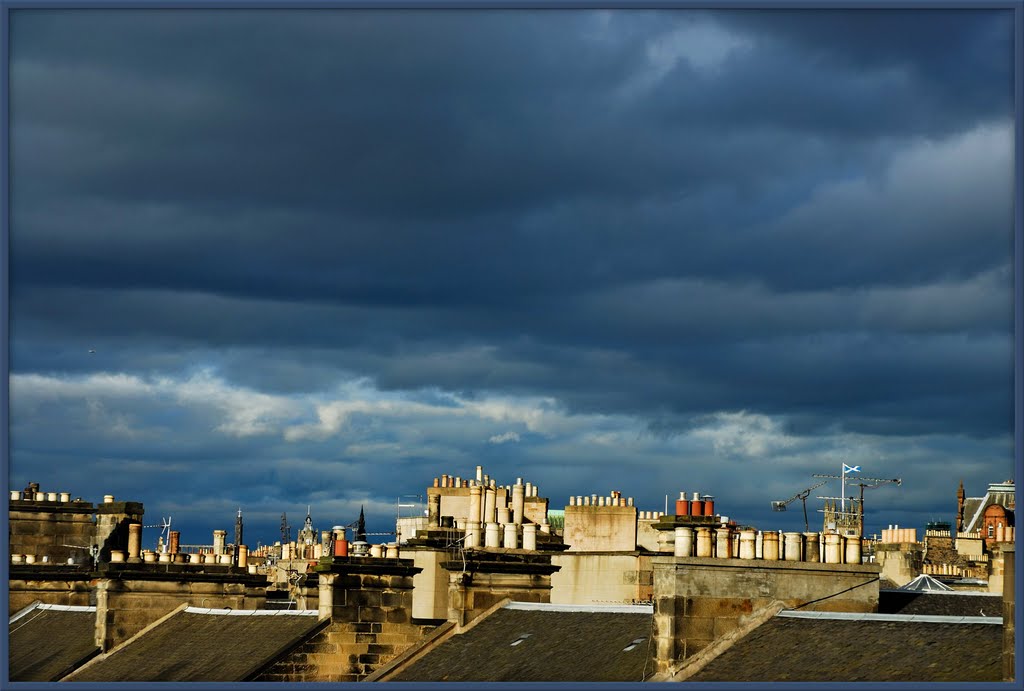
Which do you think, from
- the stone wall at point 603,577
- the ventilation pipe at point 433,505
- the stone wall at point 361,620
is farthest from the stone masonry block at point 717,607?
the ventilation pipe at point 433,505

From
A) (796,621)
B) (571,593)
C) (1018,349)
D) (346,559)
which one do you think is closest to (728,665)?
(796,621)

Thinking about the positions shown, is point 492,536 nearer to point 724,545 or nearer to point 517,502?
point 724,545

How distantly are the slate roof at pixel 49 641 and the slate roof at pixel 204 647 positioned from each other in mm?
1471

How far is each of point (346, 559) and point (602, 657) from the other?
11.2m

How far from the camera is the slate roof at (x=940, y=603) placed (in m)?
37.0

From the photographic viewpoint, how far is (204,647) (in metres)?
48.9

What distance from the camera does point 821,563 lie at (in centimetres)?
3509

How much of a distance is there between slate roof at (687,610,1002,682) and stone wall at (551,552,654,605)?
4672 cm

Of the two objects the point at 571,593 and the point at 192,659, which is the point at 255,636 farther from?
the point at 571,593

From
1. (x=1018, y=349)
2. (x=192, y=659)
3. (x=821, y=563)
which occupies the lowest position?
(x=192, y=659)

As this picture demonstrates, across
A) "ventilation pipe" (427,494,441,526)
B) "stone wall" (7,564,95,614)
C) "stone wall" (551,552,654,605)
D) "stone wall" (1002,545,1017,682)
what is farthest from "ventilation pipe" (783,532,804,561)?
"ventilation pipe" (427,494,441,526)

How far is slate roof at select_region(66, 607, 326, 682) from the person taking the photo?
148 ft

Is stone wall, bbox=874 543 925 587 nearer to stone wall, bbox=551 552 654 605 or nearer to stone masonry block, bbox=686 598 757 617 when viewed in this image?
stone wall, bbox=551 552 654 605

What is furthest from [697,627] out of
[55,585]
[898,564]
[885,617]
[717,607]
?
[898,564]
